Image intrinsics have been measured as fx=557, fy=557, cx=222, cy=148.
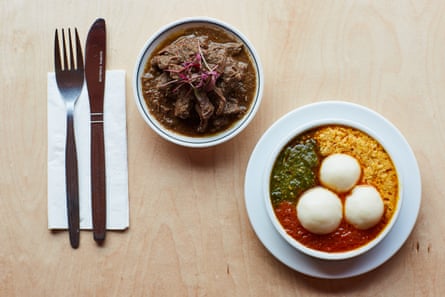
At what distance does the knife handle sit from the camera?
6.08ft

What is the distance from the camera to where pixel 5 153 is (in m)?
1.91

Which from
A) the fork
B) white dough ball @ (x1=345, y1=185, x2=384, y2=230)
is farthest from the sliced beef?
white dough ball @ (x1=345, y1=185, x2=384, y2=230)

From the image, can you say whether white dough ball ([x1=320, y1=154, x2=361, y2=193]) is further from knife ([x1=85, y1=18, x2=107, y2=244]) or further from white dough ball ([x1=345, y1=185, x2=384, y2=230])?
knife ([x1=85, y1=18, x2=107, y2=244])

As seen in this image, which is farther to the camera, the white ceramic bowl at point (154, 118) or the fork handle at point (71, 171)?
the fork handle at point (71, 171)

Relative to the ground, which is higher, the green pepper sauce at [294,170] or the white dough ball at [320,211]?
the green pepper sauce at [294,170]

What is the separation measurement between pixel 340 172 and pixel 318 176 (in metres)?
0.08

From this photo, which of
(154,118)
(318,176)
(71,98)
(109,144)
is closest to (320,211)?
(318,176)

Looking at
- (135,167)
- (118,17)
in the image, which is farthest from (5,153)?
(118,17)

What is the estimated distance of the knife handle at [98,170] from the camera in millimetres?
1854

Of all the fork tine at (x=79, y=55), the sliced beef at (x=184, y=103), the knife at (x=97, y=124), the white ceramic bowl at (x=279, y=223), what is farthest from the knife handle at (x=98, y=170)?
the white ceramic bowl at (x=279, y=223)

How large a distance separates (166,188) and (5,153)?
0.57 metres

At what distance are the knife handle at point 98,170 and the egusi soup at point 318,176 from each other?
1.89ft

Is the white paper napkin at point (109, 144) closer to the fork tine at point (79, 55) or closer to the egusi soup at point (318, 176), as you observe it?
the fork tine at point (79, 55)

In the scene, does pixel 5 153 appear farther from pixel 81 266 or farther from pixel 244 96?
pixel 244 96
